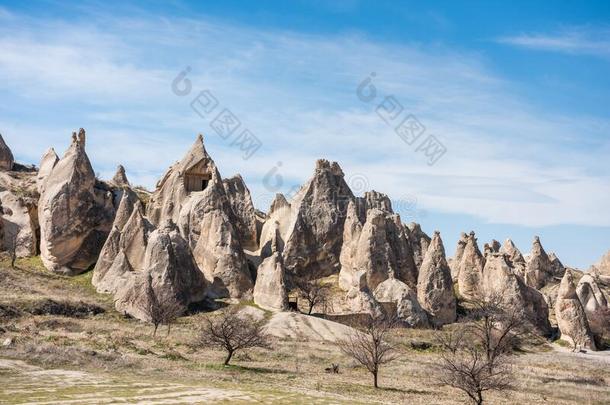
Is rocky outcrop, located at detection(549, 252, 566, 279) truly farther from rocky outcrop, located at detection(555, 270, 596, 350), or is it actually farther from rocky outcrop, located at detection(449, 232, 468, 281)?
rocky outcrop, located at detection(555, 270, 596, 350)

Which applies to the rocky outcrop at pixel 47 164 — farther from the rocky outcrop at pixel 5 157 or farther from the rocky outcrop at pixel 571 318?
the rocky outcrop at pixel 571 318

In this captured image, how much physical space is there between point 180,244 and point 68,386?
115 feet

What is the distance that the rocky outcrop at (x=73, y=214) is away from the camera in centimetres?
6506

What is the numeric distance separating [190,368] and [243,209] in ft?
136

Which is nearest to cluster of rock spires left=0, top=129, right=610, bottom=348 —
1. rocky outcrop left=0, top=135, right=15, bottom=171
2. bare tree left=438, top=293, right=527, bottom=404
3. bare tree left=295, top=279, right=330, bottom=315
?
bare tree left=295, top=279, right=330, bottom=315

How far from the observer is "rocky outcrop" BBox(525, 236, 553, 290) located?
79.1 metres

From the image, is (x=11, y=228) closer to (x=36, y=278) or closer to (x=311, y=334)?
(x=36, y=278)

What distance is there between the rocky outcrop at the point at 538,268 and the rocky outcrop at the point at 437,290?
17.5 meters

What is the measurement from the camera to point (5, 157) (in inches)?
3423

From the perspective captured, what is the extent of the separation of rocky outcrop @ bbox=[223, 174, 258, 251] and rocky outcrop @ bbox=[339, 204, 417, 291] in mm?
9862

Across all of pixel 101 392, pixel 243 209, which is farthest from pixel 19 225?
pixel 101 392

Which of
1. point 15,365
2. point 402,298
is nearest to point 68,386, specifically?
point 15,365

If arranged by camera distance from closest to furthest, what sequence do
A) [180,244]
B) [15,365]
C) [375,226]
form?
[15,365]
[180,244]
[375,226]

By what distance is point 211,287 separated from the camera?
61.8 metres
